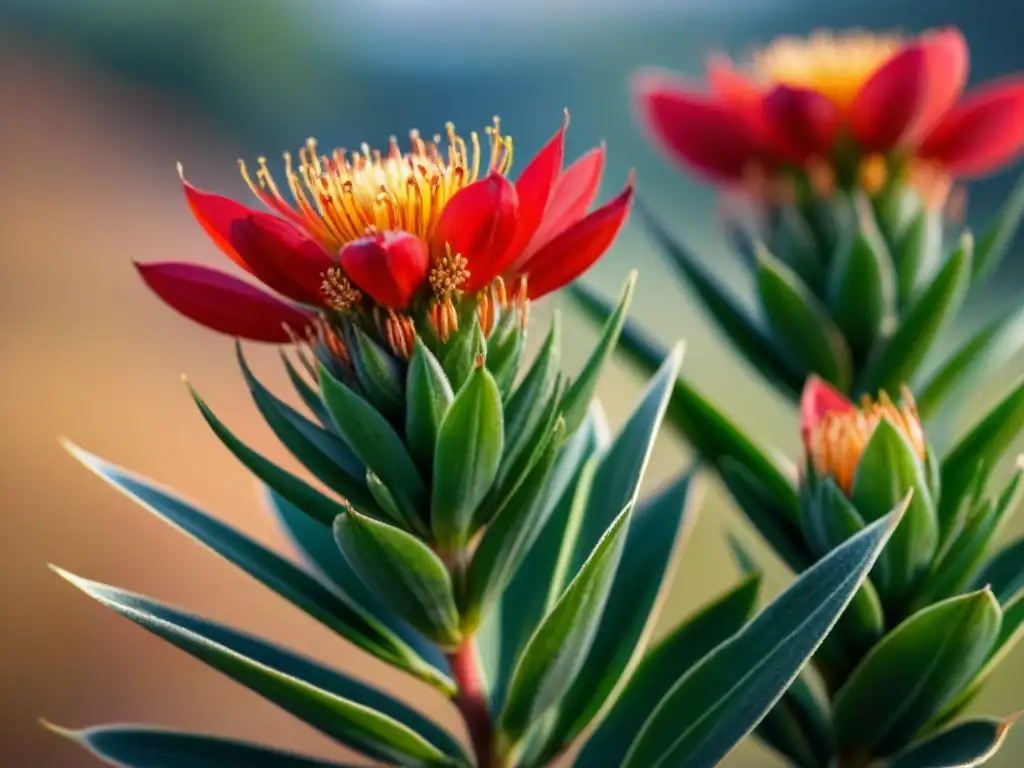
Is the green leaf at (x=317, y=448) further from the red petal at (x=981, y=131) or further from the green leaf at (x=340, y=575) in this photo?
the red petal at (x=981, y=131)

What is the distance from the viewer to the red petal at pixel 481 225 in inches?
15.8

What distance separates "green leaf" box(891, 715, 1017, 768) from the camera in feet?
1.52

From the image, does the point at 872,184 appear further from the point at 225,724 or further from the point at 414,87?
the point at 414,87

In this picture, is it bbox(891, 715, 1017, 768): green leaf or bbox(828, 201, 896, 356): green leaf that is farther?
bbox(828, 201, 896, 356): green leaf

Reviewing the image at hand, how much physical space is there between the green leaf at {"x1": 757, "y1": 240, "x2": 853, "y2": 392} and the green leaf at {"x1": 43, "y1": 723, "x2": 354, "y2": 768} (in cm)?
35

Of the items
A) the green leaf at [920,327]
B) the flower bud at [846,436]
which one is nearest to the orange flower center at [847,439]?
the flower bud at [846,436]

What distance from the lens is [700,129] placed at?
0.72 meters

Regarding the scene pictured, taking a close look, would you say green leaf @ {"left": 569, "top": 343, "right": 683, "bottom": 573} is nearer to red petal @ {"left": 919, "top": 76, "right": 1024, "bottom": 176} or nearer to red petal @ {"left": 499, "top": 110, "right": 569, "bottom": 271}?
red petal @ {"left": 499, "top": 110, "right": 569, "bottom": 271}

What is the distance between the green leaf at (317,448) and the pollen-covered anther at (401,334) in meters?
0.05

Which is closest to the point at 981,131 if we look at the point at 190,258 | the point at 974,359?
the point at 974,359

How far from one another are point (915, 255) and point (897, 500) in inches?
9.6

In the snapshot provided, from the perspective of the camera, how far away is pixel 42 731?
7.43 feet

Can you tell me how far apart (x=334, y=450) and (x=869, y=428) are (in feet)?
0.81

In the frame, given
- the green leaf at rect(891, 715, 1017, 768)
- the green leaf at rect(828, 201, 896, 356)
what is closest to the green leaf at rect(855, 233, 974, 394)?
the green leaf at rect(828, 201, 896, 356)
